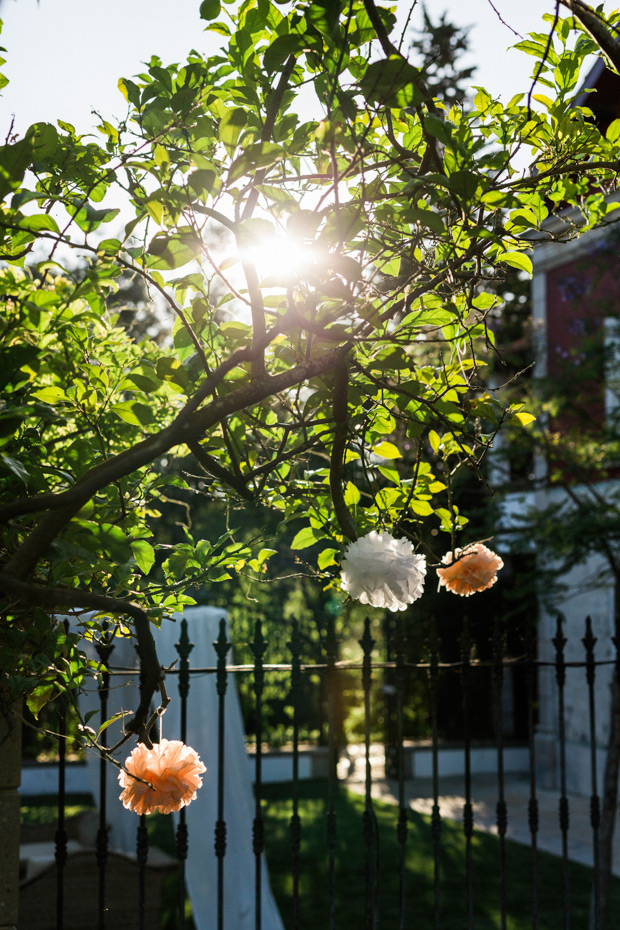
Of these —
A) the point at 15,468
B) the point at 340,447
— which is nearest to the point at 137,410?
the point at 15,468

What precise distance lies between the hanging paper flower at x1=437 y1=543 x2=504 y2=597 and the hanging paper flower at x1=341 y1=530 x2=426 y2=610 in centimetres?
24

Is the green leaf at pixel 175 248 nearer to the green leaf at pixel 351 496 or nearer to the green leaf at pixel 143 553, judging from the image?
the green leaf at pixel 143 553

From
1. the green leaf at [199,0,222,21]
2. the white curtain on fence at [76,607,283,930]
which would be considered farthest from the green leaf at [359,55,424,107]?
the white curtain on fence at [76,607,283,930]

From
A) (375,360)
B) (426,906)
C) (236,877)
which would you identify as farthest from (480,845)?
(375,360)

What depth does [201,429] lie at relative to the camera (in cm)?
145

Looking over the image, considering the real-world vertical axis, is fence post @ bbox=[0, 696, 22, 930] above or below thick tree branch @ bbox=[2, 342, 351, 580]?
below

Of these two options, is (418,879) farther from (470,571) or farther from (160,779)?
(160,779)

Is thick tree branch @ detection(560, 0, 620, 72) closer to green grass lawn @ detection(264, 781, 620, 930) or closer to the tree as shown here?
the tree

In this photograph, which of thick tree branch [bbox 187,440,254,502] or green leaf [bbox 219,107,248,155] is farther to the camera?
thick tree branch [bbox 187,440,254,502]

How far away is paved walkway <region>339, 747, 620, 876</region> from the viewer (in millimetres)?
8273

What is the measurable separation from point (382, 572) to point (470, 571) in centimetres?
36

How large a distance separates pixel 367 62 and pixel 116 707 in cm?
523

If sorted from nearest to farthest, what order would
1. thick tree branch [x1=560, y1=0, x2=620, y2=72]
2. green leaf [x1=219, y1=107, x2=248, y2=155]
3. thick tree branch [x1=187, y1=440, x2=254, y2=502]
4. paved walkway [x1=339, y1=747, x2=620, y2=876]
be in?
green leaf [x1=219, y1=107, x2=248, y2=155] → thick tree branch [x1=187, y1=440, x2=254, y2=502] → thick tree branch [x1=560, y1=0, x2=620, y2=72] → paved walkway [x1=339, y1=747, x2=620, y2=876]

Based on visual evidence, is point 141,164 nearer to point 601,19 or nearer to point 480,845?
point 601,19
